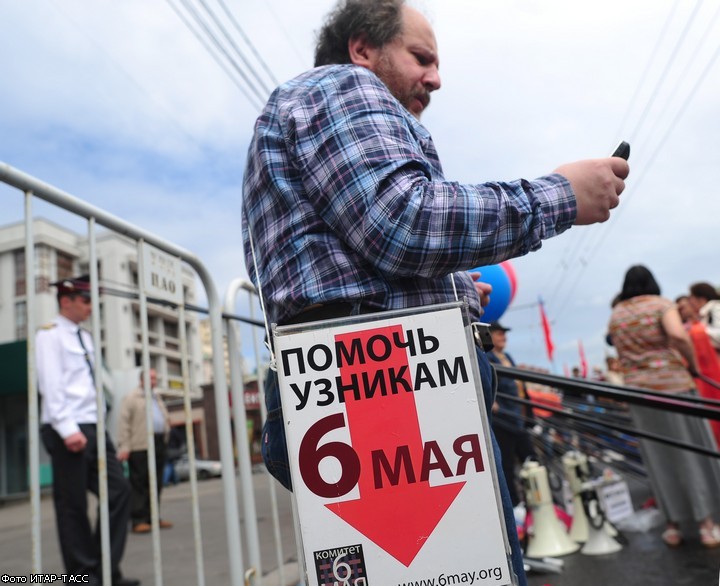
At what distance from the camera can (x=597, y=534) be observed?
146 inches

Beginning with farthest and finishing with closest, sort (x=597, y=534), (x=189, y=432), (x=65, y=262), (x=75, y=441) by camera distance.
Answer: (x=597, y=534) → (x=65, y=262) → (x=75, y=441) → (x=189, y=432)

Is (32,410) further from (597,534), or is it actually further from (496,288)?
(597,534)

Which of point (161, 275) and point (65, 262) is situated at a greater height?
point (65, 262)

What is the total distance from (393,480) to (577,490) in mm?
3434

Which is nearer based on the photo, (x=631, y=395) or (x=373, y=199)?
(x=373, y=199)

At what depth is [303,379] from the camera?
0.97m

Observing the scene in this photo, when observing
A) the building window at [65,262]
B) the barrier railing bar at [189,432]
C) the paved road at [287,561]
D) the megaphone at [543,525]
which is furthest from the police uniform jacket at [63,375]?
the megaphone at [543,525]

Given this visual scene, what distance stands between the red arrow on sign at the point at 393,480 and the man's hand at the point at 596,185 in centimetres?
47

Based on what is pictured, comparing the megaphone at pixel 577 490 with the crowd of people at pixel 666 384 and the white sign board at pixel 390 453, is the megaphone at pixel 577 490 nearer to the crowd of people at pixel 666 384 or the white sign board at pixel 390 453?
the crowd of people at pixel 666 384

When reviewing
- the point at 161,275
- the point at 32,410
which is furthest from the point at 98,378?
the point at 161,275

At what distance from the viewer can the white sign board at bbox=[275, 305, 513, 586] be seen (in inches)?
36.3

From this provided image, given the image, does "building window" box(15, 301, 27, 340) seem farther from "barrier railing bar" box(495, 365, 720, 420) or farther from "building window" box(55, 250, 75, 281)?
"barrier railing bar" box(495, 365, 720, 420)

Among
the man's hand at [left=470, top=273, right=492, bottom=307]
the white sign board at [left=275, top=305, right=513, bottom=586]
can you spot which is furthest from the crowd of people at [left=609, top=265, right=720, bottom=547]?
the white sign board at [left=275, top=305, right=513, bottom=586]

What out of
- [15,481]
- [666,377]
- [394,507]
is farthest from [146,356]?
[15,481]
